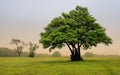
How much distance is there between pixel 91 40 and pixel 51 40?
11226 millimetres

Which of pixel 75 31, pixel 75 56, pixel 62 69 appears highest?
pixel 75 31

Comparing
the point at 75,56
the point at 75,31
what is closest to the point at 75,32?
→ the point at 75,31

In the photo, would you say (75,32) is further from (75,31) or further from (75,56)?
(75,56)

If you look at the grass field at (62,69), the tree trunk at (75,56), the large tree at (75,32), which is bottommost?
the grass field at (62,69)

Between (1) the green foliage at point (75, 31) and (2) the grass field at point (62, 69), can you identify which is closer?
(2) the grass field at point (62, 69)

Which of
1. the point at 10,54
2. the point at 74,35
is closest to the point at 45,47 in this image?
the point at 74,35

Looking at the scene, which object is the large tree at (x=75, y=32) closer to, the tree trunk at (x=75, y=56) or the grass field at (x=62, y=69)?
the tree trunk at (x=75, y=56)

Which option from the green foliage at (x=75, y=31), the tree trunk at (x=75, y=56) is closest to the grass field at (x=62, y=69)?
the green foliage at (x=75, y=31)

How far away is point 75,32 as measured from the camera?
219ft

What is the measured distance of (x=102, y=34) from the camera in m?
70.6

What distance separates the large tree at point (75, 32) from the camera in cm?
6631

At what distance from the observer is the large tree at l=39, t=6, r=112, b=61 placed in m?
66.3

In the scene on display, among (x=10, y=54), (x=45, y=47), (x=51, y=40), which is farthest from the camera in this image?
(x=10, y=54)

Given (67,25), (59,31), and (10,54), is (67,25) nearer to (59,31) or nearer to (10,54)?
(59,31)
